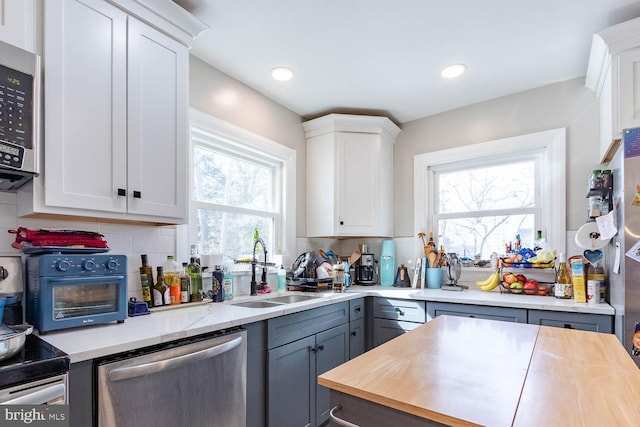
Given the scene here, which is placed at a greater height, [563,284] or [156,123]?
[156,123]

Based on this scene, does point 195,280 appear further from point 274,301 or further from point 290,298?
point 290,298

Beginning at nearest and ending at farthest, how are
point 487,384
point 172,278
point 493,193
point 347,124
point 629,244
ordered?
point 487,384 < point 629,244 < point 172,278 < point 493,193 < point 347,124

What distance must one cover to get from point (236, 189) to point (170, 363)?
5.26 feet

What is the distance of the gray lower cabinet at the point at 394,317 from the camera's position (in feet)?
8.75

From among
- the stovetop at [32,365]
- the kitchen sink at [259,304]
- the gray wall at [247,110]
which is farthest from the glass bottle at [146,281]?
the gray wall at [247,110]

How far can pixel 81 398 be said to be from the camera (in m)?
1.19

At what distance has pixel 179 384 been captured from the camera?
4.75 ft

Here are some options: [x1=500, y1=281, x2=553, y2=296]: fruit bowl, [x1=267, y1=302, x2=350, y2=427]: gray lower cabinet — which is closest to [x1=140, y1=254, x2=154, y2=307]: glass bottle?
[x1=267, y1=302, x2=350, y2=427]: gray lower cabinet

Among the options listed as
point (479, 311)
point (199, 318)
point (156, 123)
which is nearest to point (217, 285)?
point (199, 318)

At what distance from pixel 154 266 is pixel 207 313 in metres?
0.49

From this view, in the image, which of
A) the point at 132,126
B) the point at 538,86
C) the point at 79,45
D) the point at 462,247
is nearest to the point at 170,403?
the point at 132,126

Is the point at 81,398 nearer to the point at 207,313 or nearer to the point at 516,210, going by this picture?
the point at 207,313

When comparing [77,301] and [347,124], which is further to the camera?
[347,124]

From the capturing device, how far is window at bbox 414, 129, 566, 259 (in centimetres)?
278
